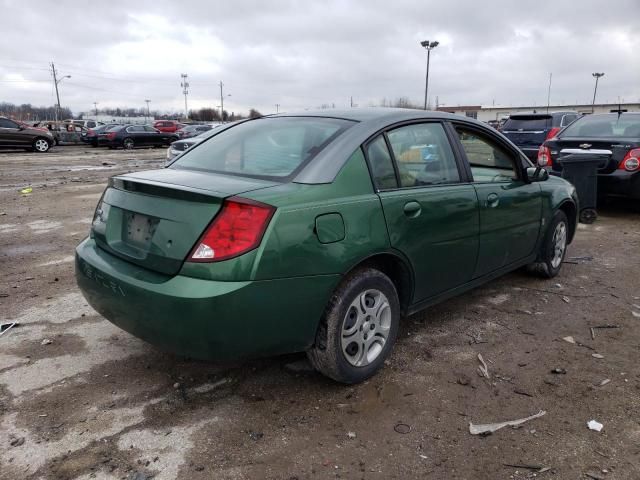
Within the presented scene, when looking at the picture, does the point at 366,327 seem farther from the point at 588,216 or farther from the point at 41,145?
the point at 41,145

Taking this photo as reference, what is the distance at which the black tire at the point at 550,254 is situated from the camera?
15.6 feet

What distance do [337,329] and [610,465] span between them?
56.4 inches

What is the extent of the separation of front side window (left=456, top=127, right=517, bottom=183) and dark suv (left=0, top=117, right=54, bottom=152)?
23780 mm

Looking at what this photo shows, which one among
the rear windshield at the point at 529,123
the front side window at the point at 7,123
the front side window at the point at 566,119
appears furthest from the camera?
the front side window at the point at 7,123

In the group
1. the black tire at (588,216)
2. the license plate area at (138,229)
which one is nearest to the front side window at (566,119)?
the black tire at (588,216)

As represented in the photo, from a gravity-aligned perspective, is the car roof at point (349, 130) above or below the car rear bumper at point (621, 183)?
above

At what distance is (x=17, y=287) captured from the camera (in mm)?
4656

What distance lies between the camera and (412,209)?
310cm

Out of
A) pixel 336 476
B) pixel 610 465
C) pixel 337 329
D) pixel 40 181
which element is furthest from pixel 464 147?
pixel 40 181

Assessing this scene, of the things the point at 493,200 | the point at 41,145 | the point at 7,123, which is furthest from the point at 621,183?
the point at 41,145

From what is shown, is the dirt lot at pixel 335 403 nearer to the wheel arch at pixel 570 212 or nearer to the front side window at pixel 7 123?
the wheel arch at pixel 570 212

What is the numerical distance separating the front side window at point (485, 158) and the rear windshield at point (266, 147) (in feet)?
3.85

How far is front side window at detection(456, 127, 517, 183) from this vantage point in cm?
383

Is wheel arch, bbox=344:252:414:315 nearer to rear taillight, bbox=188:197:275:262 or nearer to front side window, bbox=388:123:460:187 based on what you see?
front side window, bbox=388:123:460:187
